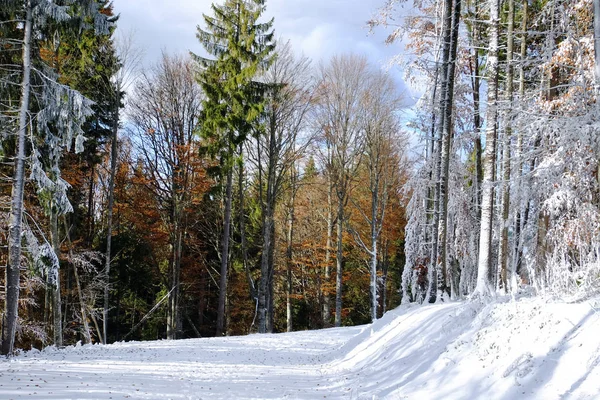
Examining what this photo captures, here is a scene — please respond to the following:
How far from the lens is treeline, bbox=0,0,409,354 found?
15297 millimetres

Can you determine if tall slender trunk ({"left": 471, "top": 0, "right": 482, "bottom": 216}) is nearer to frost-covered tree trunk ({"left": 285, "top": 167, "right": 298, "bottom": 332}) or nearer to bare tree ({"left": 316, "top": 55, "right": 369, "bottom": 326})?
bare tree ({"left": 316, "top": 55, "right": 369, "bottom": 326})

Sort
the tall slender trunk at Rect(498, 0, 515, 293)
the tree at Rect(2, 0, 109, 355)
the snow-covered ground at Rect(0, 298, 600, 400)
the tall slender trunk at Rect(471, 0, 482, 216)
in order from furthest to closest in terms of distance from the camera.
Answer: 1. the tall slender trunk at Rect(471, 0, 482, 216)
2. the tall slender trunk at Rect(498, 0, 515, 293)
3. the tree at Rect(2, 0, 109, 355)
4. the snow-covered ground at Rect(0, 298, 600, 400)

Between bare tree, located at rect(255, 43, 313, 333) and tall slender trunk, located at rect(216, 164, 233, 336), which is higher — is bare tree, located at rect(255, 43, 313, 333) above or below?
above

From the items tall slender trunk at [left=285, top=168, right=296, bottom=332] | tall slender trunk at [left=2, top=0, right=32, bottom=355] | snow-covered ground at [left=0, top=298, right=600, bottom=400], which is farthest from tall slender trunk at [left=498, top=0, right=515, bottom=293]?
tall slender trunk at [left=285, top=168, right=296, bottom=332]

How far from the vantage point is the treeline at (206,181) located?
15.3 meters

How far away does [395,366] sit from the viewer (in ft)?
21.5

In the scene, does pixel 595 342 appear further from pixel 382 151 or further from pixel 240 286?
pixel 240 286

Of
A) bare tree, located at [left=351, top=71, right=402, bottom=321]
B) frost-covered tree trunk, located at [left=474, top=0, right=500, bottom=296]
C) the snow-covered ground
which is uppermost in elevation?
bare tree, located at [left=351, top=71, right=402, bottom=321]

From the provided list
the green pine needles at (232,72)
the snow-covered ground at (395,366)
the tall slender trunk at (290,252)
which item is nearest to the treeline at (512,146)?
the snow-covered ground at (395,366)

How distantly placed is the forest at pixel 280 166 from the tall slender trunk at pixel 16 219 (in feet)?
0.14

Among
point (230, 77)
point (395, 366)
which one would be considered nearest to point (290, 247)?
point (230, 77)

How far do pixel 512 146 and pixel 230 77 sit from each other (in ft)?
34.1

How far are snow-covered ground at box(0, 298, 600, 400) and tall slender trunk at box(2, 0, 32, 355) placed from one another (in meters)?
0.80

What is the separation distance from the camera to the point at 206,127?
16.3 metres
